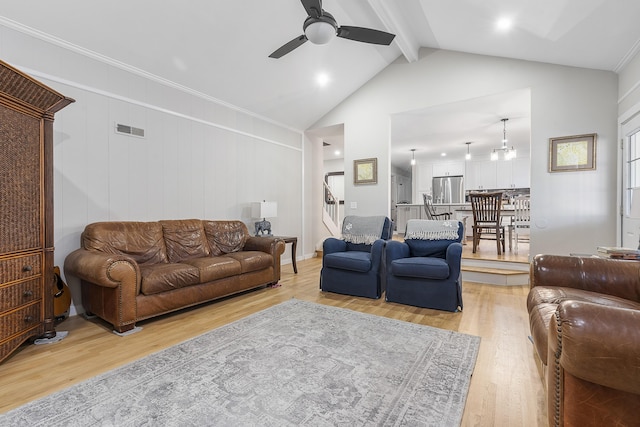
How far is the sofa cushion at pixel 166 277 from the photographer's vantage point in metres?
2.68

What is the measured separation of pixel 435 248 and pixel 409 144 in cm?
490

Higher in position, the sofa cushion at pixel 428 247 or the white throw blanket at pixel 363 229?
the white throw blanket at pixel 363 229

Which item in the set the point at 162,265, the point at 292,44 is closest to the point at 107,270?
the point at 162,265

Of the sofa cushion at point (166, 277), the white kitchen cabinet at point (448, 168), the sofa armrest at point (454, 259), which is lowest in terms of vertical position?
the sofa cushion at point (166, 277)

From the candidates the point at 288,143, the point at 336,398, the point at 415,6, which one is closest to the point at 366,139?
the point at 288,143

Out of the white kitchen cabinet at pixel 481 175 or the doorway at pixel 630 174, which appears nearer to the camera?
the doorway at pixel 630 174

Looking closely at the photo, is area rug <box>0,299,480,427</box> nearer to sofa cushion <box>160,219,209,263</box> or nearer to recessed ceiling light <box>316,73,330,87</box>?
sofa cushion <box>160,219,209,263</box>

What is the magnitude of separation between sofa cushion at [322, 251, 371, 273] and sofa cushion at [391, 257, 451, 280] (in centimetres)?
33

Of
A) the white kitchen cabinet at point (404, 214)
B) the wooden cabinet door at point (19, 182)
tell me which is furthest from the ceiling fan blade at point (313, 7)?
the white kitchen cabinet at point (404, 214)

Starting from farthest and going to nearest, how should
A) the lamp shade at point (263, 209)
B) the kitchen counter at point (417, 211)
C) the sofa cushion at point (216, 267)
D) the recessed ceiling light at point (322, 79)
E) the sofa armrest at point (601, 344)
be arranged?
the kitchen counter at point (417, 211)
the recessed ceiling light at point (322, 79)
the lamp shade at point (263, 209)
the sofa cushion at point (216, 267)
the sofa armrest at point (601, 344)

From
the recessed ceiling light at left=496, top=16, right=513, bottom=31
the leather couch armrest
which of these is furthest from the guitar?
the recessed ceiling light at left=496, top=16, right=513, bottom=31

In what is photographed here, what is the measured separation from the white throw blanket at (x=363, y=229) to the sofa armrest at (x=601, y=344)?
276cm

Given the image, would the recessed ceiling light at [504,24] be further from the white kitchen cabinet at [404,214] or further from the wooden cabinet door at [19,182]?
the white kitchen cabinet at [404,214]

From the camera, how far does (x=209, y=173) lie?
434 cm
